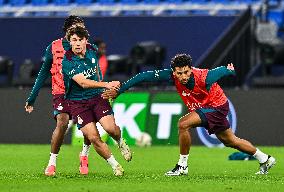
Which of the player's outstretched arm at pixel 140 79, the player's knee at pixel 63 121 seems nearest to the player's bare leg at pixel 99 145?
the player's outstretched arm at pixel 140 79

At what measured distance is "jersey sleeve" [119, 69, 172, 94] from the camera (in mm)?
14457

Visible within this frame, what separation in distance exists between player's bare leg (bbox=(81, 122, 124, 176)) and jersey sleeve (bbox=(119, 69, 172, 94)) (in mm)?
647

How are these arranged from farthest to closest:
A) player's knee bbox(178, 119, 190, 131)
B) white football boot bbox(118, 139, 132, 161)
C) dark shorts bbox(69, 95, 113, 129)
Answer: player's knee bbox(178, 119, 190, 131), dark shorts bbox(69, 95, 113, 129), white football boot bbox(118, 139, 132, 161)

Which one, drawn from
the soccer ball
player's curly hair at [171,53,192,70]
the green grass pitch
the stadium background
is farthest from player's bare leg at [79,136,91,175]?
the stadium background

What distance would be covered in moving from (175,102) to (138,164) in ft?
21.4

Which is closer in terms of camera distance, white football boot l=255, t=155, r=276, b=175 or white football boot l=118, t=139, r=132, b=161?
white football boot l=118, t=139, r=132, b=161

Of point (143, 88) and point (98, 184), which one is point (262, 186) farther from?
point (143, 88)

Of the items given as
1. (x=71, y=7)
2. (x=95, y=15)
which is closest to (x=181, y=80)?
A: (x=95, y=15)

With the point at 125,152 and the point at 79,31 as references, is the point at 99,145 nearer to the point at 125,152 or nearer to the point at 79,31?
the point at 125,152

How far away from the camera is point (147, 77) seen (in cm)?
1455

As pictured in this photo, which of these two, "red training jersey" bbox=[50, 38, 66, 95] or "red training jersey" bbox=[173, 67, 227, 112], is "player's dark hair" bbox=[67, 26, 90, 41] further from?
"red training jersey" bbox=[173, 67, 227, 112]

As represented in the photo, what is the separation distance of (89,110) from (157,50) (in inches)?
511

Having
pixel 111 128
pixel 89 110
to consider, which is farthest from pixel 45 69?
pixel 111 128

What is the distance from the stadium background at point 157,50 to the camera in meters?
23.8
